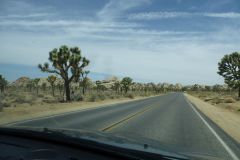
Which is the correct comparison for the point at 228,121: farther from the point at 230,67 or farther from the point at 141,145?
the point at 230,67

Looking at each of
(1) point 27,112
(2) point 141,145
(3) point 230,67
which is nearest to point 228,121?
(1) point 27,112

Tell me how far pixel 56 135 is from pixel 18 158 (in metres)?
0.58

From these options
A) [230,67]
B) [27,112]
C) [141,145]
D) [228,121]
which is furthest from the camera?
[230,67]

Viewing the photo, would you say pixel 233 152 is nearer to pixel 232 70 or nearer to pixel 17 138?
pixel 17 138

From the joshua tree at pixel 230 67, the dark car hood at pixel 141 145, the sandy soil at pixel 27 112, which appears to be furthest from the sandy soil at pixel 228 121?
the joshua tree at pixel 230 67

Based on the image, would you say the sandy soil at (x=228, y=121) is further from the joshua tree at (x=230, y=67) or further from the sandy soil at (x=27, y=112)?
the joshua tree at (x=230, y=67)

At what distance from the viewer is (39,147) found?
14.3ft

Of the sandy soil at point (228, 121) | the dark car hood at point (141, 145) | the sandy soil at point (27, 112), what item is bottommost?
the sandy soil at point (228, 121)

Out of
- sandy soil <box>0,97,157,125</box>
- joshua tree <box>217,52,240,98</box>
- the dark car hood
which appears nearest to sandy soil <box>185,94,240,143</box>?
the dark car hood

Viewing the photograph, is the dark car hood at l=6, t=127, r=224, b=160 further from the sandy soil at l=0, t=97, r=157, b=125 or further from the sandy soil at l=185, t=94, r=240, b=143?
the sandy soil at l=0, t=97, r=157, b=125

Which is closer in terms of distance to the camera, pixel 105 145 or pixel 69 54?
pixel 105 145

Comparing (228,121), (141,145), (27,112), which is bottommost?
(228,121)

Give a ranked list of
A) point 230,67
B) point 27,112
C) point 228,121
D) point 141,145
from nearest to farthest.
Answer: point 141,145, point 228,121, point 27,112, point 230,67

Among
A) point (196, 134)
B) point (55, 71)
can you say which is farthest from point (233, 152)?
point (55, 71)
